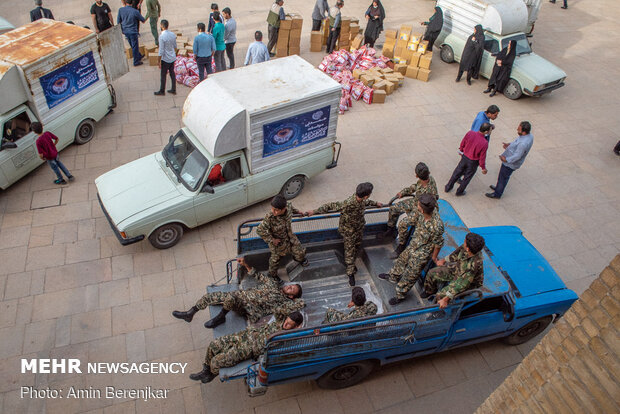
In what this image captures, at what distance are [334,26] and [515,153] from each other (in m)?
7.81

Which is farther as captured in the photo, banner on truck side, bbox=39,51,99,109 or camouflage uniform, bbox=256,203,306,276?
banner on truck side, bbox=39,51,99,109

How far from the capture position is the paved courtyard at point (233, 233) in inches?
235

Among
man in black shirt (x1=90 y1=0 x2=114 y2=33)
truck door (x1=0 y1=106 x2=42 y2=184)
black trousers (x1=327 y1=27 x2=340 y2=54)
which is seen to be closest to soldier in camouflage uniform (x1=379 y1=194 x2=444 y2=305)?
truck door (x1=0 y1=106 x2=42 y2=184)

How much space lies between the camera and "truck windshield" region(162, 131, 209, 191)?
293 inches

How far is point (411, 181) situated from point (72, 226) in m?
7.07

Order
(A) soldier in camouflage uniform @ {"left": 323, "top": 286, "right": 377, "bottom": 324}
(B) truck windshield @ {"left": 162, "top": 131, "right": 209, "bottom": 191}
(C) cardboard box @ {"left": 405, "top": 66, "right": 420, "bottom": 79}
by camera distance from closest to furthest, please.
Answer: (A) soldier in camouflage uniform @ {"left": 323, "top": 286, "right": 377, "bottom": 324}
(B) truck windshield @ {"left": 162, "top": 131, "right": 209, "bottom": 191}
(C) cardboard box @ {"left": 405, "top": 66, "right": 420, "bottom": 79}

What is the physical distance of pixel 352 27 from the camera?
1409 cm

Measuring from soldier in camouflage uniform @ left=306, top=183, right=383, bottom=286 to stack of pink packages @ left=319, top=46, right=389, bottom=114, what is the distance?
5940 mm

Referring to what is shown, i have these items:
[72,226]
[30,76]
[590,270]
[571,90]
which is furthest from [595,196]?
[30,76]

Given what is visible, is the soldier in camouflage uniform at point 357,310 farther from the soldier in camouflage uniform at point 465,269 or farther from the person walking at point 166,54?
the person walking at point 166,54

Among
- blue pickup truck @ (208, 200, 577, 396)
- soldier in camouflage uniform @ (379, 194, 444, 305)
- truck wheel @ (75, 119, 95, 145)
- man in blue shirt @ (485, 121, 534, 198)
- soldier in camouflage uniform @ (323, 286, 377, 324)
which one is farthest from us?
truck wheel @ (75, 119, 95, 145)

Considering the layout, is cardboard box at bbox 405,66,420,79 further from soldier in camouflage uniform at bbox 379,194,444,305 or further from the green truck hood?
the green truck hood

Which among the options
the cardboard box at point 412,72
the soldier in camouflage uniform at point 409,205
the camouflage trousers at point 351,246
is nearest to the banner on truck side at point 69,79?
the camouflage trousers at point 351,246

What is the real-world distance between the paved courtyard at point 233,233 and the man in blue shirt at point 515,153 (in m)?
0.53
